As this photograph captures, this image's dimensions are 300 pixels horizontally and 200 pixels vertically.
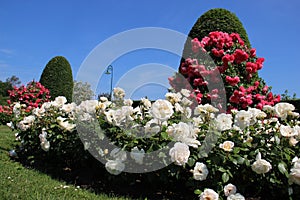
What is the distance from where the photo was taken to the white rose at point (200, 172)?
2.23 m

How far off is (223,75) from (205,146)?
7.30 feet

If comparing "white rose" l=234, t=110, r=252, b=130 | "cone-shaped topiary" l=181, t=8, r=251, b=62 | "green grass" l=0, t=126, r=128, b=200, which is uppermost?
"cone-shaped topiary" l=181, t=8, r=251, b=62

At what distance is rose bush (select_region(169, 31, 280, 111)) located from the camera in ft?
14.1

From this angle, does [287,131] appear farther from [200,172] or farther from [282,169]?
[200,172]

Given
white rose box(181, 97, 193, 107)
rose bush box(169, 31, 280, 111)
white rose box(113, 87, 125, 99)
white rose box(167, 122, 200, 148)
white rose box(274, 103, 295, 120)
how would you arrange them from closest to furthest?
white rose box(167, 122, 200, 148) < white rose box(274, 103, 295, 120) < white rose box(181, 97, 193, 107) < white rose box(113, 87, 125, 99) < rose bush box(169, 31, 280, 111)

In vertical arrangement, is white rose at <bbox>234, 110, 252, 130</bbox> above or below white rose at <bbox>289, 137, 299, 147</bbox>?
above

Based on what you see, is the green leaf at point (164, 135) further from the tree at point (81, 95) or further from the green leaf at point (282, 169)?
the tree at point (81, 95)

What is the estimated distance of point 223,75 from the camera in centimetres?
443

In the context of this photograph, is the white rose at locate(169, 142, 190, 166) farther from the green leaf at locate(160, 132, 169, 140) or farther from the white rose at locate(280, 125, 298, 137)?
the white rose at locate(280, 125, 298, 137)

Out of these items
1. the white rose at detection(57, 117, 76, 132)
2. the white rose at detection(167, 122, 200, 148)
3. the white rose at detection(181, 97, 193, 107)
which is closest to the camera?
the white rose at detection(167, 122, 200, 148)

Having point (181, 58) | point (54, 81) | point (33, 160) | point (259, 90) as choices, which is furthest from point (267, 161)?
point (54, 81)

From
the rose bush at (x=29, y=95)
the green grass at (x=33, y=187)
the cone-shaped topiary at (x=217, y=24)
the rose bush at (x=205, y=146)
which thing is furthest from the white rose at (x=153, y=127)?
the rose bush at (x=29, y=95)

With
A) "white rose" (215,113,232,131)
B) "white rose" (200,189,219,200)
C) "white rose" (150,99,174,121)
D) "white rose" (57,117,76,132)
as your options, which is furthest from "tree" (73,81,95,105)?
"white rose" (200,189,219,200)

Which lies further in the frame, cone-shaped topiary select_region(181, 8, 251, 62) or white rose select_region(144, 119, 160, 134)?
cone-shaped topiary select_region(181, 8, 251, 62)
